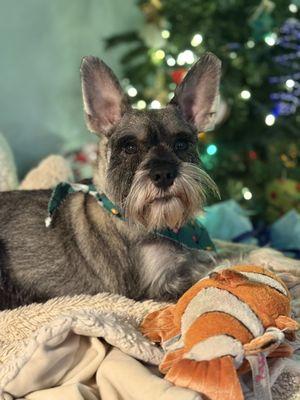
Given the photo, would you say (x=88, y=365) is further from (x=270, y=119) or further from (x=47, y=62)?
(x=47, y=62)

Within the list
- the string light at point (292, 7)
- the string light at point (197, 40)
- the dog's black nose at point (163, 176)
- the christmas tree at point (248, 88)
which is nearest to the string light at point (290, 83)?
the christmas tree at point (248, 88)

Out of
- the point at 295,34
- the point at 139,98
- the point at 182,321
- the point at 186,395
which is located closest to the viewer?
the point at 186,395

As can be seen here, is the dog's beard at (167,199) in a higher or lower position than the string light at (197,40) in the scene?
lower

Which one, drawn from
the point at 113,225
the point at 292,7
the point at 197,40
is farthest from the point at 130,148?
the point at 292,7

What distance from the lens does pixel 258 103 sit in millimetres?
4328

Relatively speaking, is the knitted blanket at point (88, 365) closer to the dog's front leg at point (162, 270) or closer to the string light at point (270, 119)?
the dog's front leg at point (162, 270)

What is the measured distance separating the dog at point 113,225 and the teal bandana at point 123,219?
0.08ft

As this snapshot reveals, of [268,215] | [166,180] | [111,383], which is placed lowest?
[268,215]

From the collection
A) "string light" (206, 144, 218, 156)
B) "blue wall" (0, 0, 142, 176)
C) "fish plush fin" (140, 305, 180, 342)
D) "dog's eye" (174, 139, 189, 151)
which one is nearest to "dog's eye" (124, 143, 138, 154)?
"dog's eye" (174, 139, 189, 151)

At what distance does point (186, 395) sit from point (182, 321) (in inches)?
12.4

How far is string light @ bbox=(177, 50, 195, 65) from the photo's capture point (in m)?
4.21

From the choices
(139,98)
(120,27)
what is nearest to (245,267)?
(139,98)

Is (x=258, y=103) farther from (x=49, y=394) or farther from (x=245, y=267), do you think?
(x=49, y=394)

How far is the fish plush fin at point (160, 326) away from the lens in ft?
5.28
